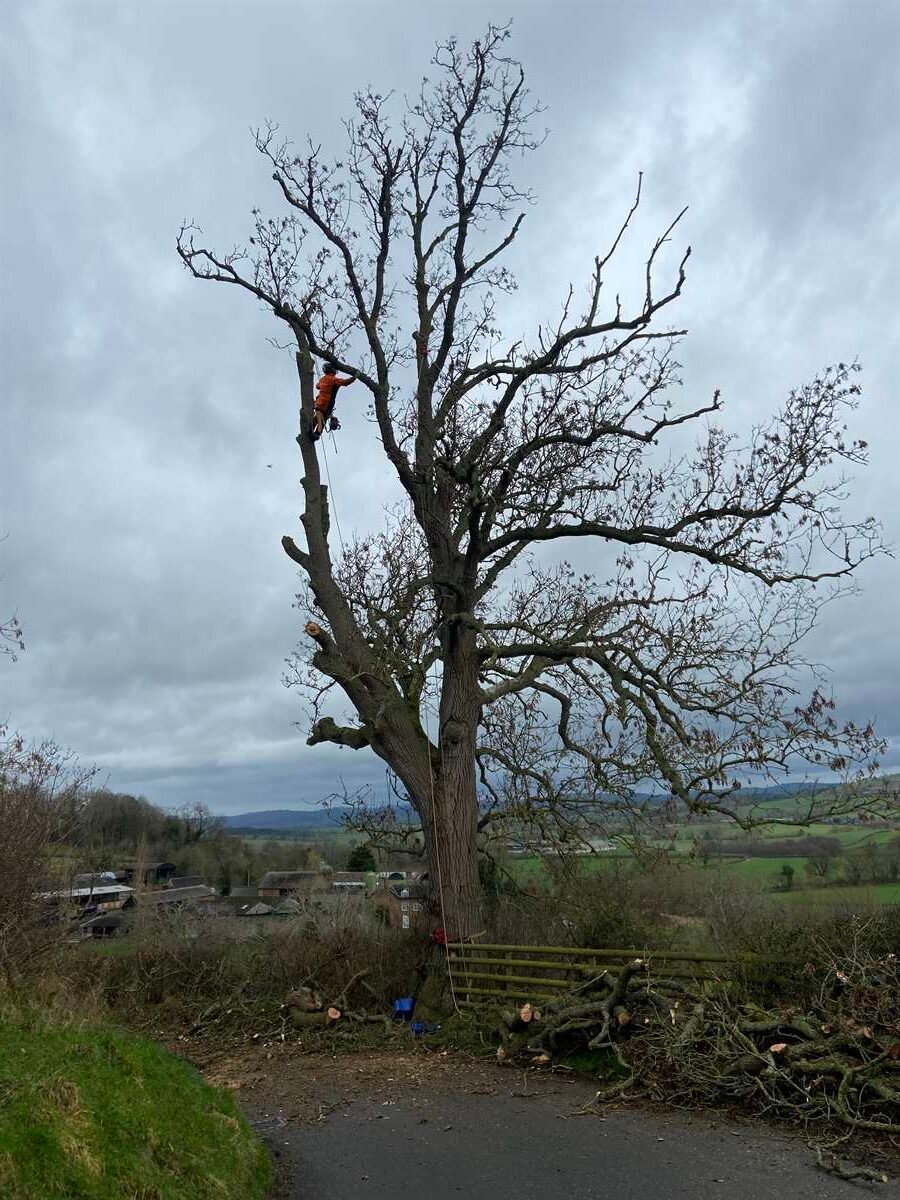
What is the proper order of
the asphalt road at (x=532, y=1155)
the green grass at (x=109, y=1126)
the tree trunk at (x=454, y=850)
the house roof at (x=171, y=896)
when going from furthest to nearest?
the house roof at (x=171, y=896) < the tree trunk at (x=454, y=850) < the asphalt road at (x=532, y=1155) < the green grass at (x=109, y=1126)

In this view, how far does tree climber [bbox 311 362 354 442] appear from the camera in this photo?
42.5 ft

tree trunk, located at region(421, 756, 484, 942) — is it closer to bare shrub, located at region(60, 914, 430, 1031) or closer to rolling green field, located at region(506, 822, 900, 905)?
bare shrub, located at region(60, 914, 430, 1031)

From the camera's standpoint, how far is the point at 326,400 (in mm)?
12961

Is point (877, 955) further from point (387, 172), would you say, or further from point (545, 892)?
point (387, 172)

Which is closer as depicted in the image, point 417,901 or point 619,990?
point 619,990

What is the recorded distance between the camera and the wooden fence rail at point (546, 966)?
9.05 meters

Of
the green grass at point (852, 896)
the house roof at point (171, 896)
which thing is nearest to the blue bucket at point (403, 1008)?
the green grass at point (852, 896)

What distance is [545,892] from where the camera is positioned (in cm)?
1312

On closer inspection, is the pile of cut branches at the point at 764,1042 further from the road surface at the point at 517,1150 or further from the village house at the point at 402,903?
the village house at the point at 402,903

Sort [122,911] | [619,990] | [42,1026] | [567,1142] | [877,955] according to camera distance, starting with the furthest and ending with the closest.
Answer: [122,911] < [619,990] < [877,955] < [567,1142] < [42,1026]

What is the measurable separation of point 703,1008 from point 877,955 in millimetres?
1522

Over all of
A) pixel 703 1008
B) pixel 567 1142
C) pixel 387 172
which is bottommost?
pixel 567 1142

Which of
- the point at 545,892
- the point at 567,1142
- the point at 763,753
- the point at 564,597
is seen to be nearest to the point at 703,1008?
the point at 567,1142

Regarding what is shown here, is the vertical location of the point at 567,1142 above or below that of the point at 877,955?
below
